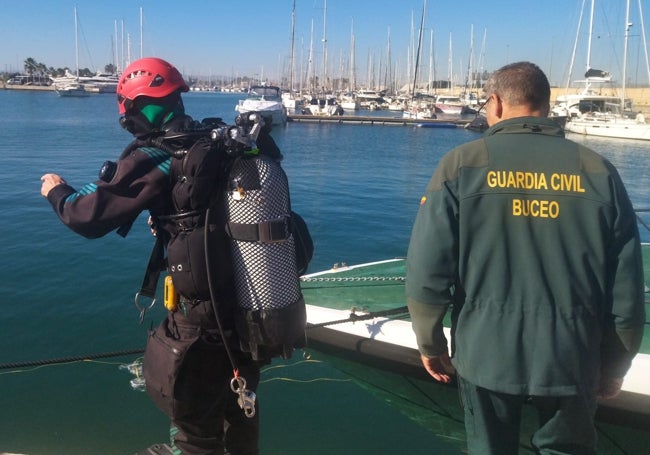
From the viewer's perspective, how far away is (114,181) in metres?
2.35

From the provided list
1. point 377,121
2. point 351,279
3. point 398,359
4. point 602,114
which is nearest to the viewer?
point 398,359

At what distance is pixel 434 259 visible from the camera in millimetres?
2174

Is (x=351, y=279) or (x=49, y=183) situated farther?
(x=351, y=279)

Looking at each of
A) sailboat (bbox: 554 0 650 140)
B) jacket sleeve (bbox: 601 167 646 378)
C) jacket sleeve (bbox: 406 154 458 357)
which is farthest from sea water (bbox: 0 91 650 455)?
sailboat (bbox: 554 0 650 140)

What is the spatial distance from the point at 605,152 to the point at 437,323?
3629cm

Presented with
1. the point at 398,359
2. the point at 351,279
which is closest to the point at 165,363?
the point at 398,359

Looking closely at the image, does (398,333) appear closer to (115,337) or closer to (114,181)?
(114,181)

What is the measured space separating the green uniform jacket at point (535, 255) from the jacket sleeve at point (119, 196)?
1121mm

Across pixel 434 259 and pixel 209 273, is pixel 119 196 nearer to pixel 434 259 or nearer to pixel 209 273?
pixel 209 273

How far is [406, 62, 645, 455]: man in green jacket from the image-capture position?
208 centimetres

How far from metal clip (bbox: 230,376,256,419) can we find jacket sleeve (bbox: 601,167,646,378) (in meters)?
1.48

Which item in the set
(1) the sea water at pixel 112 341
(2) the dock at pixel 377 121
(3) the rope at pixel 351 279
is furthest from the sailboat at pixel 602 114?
(3) the rope at pixel 351 279

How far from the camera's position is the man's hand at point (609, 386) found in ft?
7.34

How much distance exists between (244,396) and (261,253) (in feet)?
2.08
